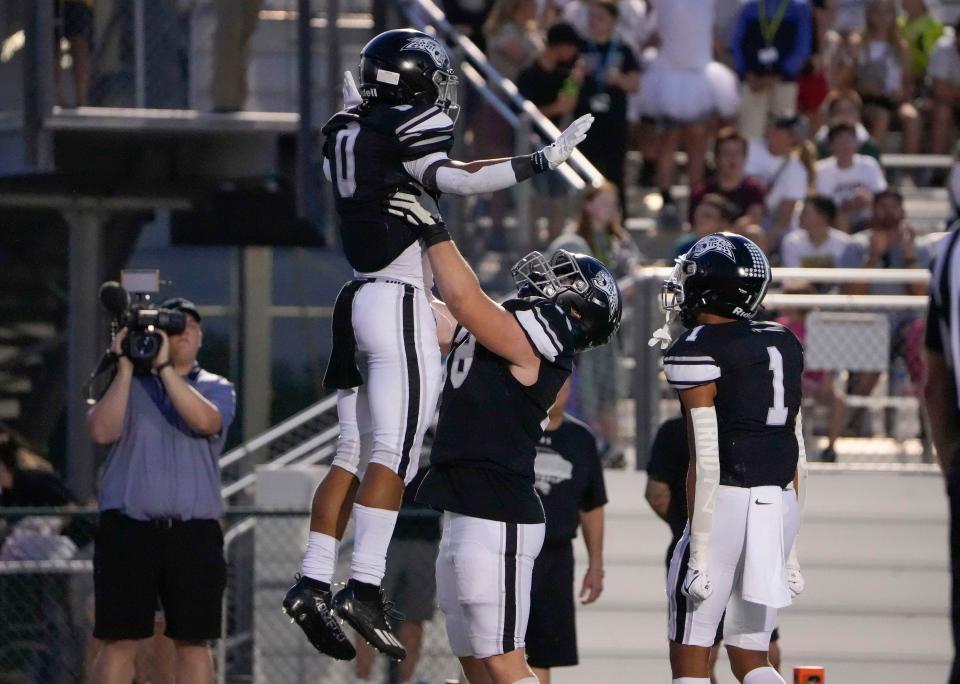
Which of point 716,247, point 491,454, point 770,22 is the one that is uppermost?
point 770,22

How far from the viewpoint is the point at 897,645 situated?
9727mm

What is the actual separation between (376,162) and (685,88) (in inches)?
294

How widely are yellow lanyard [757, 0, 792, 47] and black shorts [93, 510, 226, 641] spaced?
A: 6919 mm

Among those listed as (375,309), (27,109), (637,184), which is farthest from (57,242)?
(375,309)

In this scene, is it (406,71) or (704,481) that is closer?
(406,71)

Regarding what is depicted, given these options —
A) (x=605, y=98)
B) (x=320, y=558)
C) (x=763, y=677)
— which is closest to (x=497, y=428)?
(x=320, y=558)

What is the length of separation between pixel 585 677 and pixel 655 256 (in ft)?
13.1

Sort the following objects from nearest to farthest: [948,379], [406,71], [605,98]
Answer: [948,379]
[406,71]
[605,98]

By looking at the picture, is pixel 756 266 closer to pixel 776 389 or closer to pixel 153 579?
pixel 776 389

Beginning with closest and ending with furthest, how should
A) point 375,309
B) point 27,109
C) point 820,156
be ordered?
point 375,309 < point 27,109 < point 820,156

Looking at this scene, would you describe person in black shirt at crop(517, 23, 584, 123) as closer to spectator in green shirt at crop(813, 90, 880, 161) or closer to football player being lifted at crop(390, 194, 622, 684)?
spectator in green shirt at crop(813, 90, 880, 161)

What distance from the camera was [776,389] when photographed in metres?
6.27

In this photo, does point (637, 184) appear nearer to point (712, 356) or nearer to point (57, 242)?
point (57, 242)

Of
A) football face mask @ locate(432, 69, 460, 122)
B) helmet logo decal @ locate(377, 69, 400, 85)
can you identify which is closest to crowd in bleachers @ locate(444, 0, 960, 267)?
football face mask @ locate(432, 69, 460, 122)
